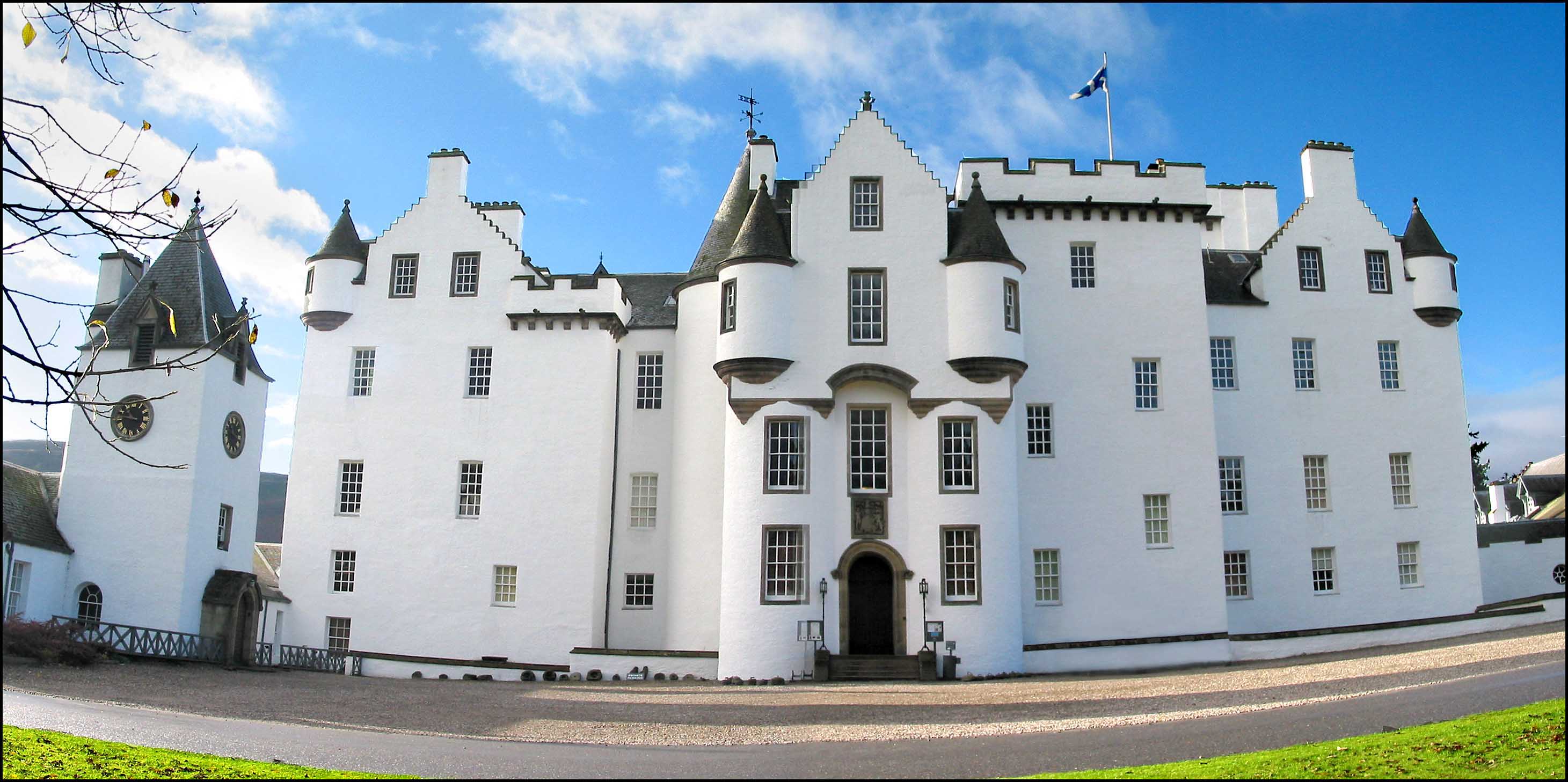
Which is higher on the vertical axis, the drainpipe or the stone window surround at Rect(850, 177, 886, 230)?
the stone window surround at Rect(850, 177, 886, 230)

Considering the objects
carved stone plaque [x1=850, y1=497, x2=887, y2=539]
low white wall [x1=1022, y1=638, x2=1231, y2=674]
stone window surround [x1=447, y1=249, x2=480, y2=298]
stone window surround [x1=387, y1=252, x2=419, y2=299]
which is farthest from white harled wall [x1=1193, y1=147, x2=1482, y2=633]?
stone window surround [x1=387, y1=252, x2=419, y2=299]

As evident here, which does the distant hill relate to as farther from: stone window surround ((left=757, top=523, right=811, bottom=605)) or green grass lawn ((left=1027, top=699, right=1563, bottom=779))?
green grass lawn ((left=1027, top=699, right=1563, bottom=779))

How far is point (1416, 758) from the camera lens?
11.9 metres

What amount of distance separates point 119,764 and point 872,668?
17.1 metres

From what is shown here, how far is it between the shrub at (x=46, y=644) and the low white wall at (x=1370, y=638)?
28124mm

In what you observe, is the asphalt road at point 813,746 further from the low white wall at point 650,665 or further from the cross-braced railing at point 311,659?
the cross-braced railing at point 311,659

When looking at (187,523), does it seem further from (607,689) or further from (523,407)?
(607,689)

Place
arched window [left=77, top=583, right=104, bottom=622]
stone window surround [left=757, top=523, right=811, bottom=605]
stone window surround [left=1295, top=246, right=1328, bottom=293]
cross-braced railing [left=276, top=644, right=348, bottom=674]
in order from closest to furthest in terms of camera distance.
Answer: stone window surround [left=757, top=523, right=811, bottom=605]
arched window [left=77, top=583, right=104, bottom=622]
cross-braced railing [left=276, top=644, right=348, bottom=674]
stone window surround [left=1295, top=246, right=1328, bottom=293]

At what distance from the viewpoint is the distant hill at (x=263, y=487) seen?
87.8m

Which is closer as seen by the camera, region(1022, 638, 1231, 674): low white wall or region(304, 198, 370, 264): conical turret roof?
region(1022, 638, 1231, 674): low white wall

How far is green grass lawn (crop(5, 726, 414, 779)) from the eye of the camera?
37.0 feet

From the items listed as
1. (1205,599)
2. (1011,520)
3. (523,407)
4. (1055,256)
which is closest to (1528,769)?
(1011,520)

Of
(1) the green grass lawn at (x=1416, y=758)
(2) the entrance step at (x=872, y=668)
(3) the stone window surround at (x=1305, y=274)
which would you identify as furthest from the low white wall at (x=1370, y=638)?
(1) the green grass lawn at (x=1416, y=758)

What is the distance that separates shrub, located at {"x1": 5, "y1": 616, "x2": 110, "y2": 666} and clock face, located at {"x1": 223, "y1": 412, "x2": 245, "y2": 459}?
24.8 ft
